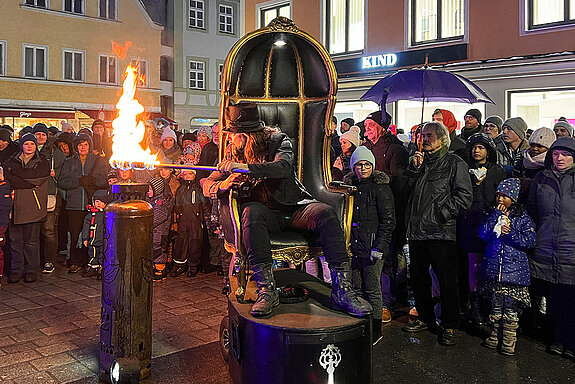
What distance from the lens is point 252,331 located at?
401 centimetres

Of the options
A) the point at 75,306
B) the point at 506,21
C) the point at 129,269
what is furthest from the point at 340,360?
the point at 506,21

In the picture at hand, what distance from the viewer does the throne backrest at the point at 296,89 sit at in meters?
5.91

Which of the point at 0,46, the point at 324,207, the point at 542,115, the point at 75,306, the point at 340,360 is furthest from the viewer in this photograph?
Result: the point at 0,46

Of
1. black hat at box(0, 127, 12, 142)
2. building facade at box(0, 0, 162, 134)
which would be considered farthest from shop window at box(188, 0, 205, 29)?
black hat at box(0, 127, 12, 142)

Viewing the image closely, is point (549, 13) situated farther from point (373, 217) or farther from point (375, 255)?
point (375, 255)

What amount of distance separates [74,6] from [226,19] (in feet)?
34.2

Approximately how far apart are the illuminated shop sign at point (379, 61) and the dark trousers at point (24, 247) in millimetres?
10108

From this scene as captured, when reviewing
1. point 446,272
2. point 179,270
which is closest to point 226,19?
point 179,270

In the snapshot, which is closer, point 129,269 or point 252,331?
point 252,331

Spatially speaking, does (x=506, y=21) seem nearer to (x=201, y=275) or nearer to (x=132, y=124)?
(x=201, y=275)

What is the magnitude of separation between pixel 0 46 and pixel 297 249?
24.2m

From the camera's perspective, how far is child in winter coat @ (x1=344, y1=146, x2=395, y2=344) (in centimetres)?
570

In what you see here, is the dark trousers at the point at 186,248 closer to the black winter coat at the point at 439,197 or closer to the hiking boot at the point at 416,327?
the hiking boot at the point at 416,327

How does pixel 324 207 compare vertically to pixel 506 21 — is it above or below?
below
